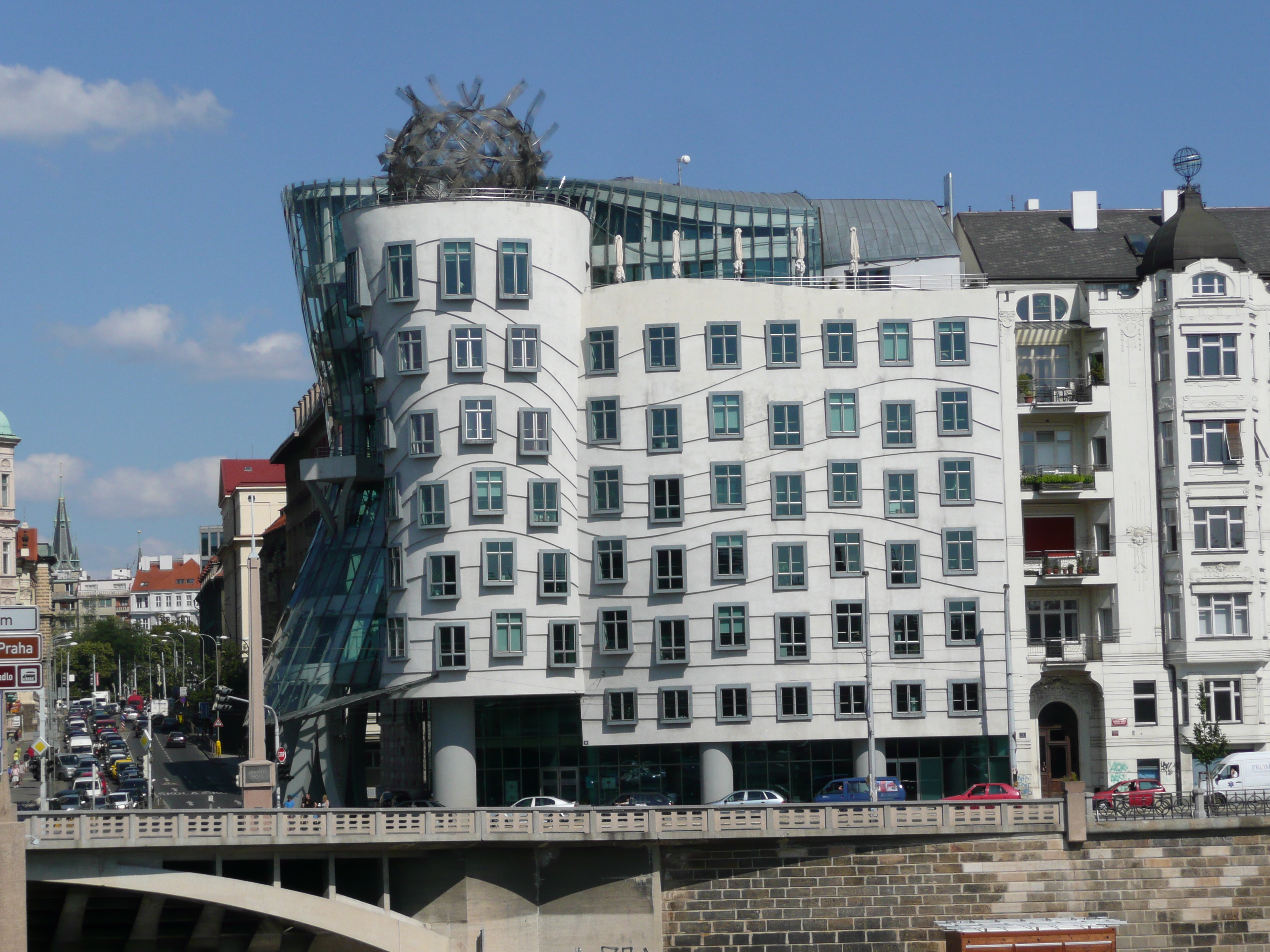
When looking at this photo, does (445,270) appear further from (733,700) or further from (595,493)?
(733,700)

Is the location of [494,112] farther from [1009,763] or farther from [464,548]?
[1009,763]

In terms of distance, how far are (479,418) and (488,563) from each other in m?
5.63

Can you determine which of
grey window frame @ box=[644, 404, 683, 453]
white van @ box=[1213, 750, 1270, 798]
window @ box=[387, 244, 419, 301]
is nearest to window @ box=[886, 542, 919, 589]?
grey window frame @ box=[644, 404, 683, 453]

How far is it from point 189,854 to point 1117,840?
90.8 ft

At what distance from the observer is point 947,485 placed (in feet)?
242

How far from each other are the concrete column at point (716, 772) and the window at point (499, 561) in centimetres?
1023

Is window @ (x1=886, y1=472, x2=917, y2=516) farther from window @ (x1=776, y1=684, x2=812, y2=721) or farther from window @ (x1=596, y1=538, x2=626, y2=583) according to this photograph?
window @ (x1=596, y1=538, x2=626, y2=583)

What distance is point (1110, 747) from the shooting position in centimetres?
7338

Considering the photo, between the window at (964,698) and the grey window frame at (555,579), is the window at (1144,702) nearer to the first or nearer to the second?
the window at (964,698)

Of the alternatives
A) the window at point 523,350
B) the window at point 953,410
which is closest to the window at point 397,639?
the window at point 523,350

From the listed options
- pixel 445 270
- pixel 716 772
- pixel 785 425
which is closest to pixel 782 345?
pixel 785 425

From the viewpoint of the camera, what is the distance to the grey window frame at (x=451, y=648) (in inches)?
2785

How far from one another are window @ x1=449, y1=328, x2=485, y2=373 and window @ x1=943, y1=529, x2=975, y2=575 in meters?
19.5

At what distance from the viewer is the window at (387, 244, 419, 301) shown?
238 feet
